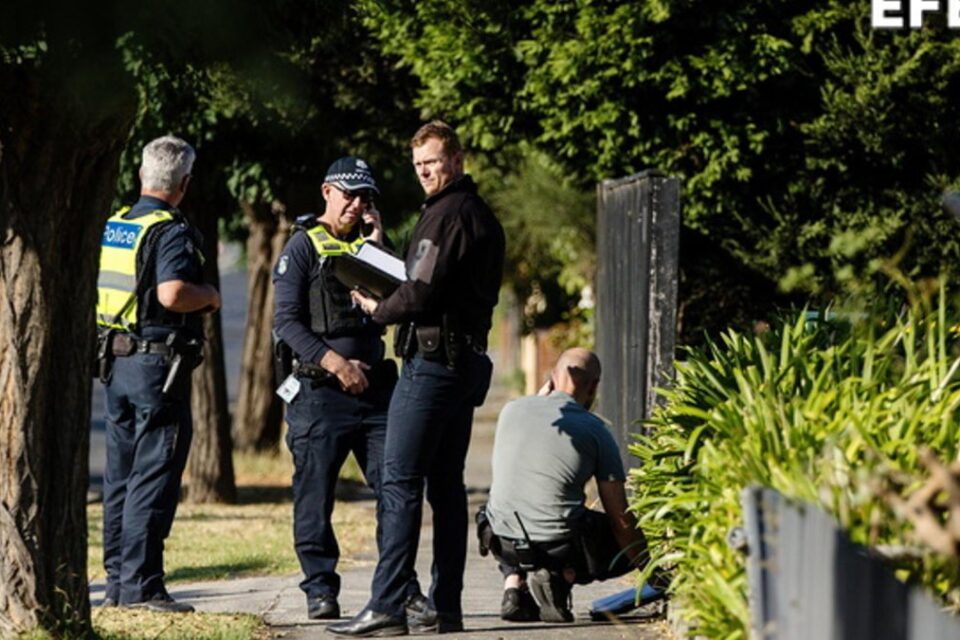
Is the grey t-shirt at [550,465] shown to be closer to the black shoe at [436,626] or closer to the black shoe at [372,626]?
the black shoe at [436,626]

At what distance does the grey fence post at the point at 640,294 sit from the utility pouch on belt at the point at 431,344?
2.42 meters

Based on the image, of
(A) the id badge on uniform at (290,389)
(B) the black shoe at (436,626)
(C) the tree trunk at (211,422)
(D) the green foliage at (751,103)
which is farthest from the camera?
(C) the tree trunk at (211,422)

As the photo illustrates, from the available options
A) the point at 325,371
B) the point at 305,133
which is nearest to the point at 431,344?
the point at 325,371

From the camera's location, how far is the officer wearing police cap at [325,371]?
817 cm

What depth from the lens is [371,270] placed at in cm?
767

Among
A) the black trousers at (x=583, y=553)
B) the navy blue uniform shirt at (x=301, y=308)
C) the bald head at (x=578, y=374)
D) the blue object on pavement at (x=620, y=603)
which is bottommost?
the blue object on pavement at (x=620, y=603)

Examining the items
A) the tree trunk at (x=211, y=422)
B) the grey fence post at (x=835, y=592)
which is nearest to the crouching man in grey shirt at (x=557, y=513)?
the grey fence post at (x=835, y=592)

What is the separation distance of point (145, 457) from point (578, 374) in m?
1.82

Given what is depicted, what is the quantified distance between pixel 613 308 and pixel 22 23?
6.25m

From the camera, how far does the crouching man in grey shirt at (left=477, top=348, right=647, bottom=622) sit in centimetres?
809

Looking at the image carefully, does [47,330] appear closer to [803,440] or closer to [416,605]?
[416,605]

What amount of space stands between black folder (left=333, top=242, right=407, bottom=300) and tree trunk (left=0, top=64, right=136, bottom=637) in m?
1.07

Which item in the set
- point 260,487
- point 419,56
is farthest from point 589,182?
point 260,487

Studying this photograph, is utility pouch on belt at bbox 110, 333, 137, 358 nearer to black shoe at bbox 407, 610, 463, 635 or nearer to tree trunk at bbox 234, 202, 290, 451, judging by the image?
black shoe at bbox 407, 610, 463, 635
